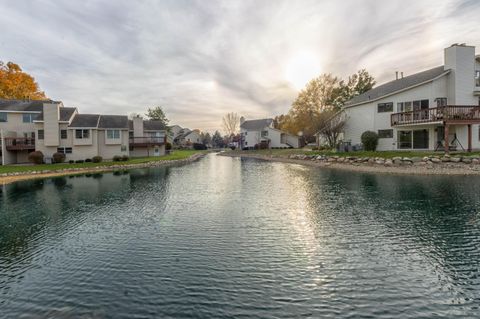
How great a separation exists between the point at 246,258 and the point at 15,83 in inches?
2312

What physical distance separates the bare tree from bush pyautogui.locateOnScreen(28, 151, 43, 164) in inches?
1484

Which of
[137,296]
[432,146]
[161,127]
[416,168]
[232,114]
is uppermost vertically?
[232,114]

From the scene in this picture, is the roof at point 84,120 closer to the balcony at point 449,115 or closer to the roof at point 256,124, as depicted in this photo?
the roof at point 256,124

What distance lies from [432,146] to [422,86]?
6482 mm

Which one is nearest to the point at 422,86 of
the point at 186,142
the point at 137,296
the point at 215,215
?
the point at 215,215

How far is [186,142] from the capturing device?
83.2m

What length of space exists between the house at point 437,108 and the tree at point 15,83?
55393 mm

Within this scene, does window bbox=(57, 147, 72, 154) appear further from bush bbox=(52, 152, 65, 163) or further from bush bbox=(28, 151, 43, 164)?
bush bbox=(28, 151, 43, 164)

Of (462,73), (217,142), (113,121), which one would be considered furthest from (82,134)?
(217,142)

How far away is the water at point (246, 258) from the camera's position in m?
A: 5.39

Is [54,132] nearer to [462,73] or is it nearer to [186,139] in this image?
[462,73]

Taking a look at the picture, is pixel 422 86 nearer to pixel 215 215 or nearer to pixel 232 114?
pixel 215 215

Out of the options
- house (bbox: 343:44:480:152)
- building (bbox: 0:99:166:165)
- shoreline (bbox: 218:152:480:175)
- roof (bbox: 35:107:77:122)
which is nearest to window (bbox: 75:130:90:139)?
building (bbox: 0:99:166:165)

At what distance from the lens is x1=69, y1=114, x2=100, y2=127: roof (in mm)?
36312
